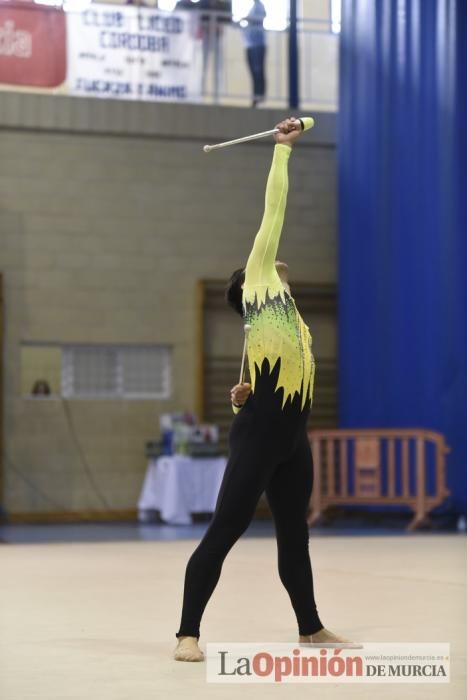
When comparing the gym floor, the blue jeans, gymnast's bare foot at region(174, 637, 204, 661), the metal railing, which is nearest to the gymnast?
gymnast's bare foot at region(174, 637, 204, 661)

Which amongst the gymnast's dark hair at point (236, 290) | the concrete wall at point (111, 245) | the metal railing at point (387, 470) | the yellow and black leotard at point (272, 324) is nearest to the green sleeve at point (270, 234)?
the yellow and black leotard at point (272, 324)

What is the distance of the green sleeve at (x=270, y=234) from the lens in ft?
14.3

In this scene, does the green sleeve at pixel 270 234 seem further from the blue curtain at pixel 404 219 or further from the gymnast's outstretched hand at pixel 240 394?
the blue curtain at pixel 404 219

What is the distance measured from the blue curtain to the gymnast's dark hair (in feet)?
25.5

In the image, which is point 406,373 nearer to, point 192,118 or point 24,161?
point 192,118

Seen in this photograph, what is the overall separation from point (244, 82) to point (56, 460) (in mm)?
4514

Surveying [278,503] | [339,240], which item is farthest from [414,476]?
[278,503]

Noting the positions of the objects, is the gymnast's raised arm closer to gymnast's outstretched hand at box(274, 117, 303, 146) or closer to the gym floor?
gymnast's outstretched hand at box(274, 117, 303, 146)

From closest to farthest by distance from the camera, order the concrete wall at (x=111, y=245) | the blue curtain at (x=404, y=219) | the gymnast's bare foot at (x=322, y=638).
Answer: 1. the gymnast's bare foot at (x=322, y=638)
2. the blue curtain at (x=404, y=219)
3. the concrete wall at (x=111, y=245)

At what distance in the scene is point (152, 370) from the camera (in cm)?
1385

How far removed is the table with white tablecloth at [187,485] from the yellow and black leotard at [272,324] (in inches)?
323

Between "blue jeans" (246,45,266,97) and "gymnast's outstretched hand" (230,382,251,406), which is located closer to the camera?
"gymnast's outstretched hand" (230,382,251,406)

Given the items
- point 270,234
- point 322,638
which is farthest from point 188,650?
point 270,234

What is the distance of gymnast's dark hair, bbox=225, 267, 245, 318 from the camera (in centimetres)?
459
